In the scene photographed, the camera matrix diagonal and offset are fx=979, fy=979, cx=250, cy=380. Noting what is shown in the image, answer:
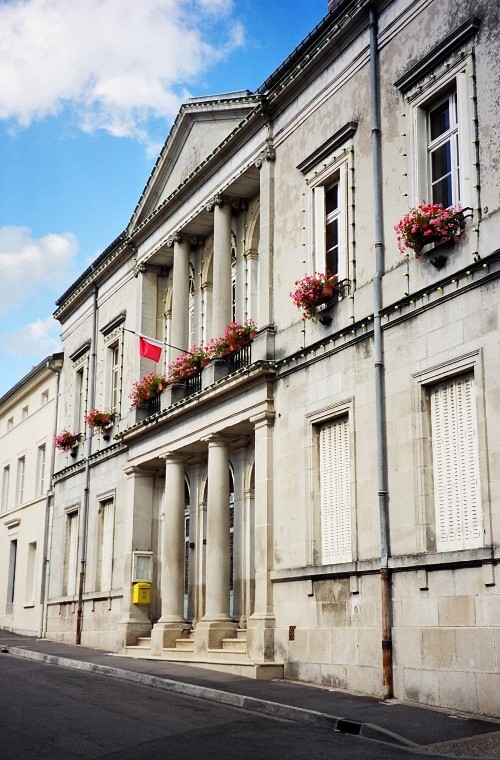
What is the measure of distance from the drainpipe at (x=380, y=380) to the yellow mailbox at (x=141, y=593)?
1086 cm

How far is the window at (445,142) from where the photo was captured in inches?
561

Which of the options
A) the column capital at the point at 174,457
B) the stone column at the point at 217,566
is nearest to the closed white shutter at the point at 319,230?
the stone column at the point at 217,566

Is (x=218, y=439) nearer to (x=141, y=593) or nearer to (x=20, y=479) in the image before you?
(x=141, y=593)

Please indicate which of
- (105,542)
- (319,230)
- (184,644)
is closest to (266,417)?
(319,230)

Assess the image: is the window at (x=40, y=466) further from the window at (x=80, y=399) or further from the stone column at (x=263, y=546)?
the stone column at (x=263, y=546)

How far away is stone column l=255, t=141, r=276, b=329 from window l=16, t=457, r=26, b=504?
863 inches

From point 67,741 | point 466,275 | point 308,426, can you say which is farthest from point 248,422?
point 67,741

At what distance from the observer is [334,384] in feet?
55.5

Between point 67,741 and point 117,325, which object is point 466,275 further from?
point 117,325

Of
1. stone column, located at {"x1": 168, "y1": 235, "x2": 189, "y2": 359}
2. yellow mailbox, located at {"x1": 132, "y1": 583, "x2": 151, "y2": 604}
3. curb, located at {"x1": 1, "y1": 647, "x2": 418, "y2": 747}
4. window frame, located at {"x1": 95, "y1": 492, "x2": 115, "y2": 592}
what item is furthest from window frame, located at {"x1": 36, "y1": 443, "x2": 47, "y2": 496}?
curb, located at {"x1": 1, "y1": 647, "x2": 418, "y2": 747}

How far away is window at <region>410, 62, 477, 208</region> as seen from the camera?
561 inches

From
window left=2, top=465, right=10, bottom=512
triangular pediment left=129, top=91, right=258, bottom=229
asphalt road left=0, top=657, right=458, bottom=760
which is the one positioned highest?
triangular pediment left=129, top=91, right=258, bottom=229

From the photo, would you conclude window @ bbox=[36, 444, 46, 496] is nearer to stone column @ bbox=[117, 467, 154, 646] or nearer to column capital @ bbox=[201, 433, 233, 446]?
stone column @ bbox=[117, 467, 154, 646]

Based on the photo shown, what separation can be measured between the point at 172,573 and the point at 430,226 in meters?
11.2
